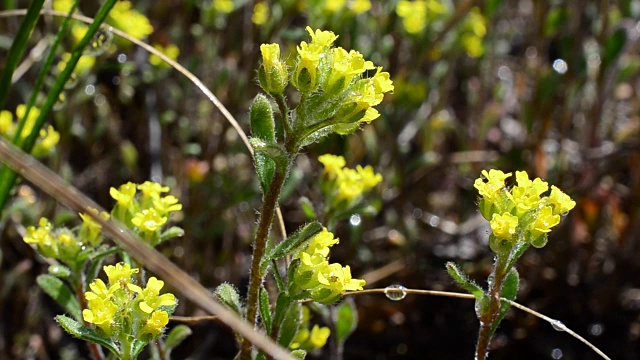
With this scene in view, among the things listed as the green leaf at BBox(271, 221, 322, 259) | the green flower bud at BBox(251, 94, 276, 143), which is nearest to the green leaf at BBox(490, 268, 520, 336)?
the green leaf at BBox(271, 221, 322, 259)

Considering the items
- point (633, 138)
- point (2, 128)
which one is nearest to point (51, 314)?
point (2, 128)

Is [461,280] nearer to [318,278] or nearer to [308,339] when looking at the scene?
[318,278]

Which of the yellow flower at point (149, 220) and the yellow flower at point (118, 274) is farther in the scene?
the yellow flower at point (149, 220)

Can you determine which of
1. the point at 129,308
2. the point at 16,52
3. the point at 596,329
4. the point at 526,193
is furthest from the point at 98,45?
the point at 596,329

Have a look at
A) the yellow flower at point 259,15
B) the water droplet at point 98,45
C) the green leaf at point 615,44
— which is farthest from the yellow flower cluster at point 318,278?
the green leaf at point 615,44

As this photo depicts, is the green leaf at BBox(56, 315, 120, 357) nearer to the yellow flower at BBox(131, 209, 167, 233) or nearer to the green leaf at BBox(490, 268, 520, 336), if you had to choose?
the yellow flower at BBox(131, 209, 167, 233)

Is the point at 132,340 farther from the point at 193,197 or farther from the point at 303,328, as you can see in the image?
the point at 193,197

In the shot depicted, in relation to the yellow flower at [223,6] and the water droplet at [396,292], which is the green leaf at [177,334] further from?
the yellow flower at [223,6]
